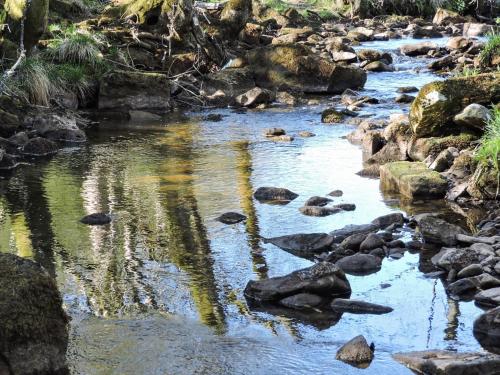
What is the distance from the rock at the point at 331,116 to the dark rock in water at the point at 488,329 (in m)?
9.63

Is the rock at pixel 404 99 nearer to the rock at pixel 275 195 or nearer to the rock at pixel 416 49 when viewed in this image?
the rock at pixel 416 49

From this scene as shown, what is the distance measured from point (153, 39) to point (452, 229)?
40.6 ft

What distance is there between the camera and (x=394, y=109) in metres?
16.3

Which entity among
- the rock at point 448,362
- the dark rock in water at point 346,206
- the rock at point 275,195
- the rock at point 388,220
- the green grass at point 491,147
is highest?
the green grass at point 491,147

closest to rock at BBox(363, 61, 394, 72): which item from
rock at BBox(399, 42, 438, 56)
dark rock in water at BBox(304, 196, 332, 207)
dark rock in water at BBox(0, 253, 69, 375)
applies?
rock at BBox(399, 42, 438, 56)

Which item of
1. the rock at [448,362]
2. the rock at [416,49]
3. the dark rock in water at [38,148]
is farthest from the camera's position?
the rock at [416,49]

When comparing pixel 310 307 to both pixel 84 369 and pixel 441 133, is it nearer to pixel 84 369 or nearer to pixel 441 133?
pixel 84 369

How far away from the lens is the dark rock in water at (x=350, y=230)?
8.27m

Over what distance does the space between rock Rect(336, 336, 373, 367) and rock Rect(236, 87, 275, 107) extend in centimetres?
1203

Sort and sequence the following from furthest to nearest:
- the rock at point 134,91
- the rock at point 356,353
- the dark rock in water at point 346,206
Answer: the rock at point 134,91 → the dark rock in water at point 346,206 → the rock at point 356,353

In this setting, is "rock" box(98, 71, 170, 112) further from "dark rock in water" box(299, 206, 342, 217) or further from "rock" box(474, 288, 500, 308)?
"rock" box(474, 288, 500, 308)

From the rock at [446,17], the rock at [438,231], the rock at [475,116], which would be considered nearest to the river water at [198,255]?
the rock at [438,231]

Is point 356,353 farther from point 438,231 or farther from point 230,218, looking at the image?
point 230,218

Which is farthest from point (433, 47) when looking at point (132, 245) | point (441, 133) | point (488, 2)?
point (132, 245)
